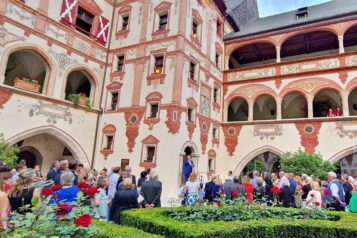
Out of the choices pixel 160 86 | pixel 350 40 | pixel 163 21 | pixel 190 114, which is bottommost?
pixel 190 114

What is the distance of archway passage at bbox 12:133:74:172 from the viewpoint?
1469 centimetres

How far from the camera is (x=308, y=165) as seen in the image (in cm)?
1382

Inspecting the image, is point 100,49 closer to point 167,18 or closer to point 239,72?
point 167,18

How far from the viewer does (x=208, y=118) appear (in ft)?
56.6

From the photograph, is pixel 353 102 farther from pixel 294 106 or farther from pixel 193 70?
pixel 193 70

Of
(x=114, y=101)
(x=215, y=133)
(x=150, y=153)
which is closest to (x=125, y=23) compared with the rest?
(x=114, y=101)

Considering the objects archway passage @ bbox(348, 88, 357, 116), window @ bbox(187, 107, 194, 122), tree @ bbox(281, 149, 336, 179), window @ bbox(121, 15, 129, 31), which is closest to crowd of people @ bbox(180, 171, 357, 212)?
tree @ bbox(281, 149, 336, 179)

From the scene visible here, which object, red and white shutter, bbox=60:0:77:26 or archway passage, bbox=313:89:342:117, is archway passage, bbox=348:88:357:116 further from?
red and white shutter, bbox=60:0:77:26

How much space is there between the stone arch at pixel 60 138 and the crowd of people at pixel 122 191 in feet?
17.0

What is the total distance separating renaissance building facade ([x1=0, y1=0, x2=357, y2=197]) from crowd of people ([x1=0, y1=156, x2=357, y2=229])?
227 inches

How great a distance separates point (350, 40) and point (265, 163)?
1076cm

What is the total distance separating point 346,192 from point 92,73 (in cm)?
1404

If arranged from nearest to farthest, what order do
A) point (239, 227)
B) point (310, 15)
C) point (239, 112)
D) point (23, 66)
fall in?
1. point (239, 227)
2. point (23, 66)
3. point (310, 15)
4. point (239, 112)

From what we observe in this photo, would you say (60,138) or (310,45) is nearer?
(60,138)
